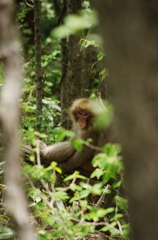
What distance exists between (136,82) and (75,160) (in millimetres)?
3620

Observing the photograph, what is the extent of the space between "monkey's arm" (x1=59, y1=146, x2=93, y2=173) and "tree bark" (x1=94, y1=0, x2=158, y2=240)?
334cm

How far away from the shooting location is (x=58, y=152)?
17.3 feet

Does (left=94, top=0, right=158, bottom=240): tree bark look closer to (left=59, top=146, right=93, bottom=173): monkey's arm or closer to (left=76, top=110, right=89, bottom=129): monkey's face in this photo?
(left=59, top=146, right=93, bottom=173): monkey's arm

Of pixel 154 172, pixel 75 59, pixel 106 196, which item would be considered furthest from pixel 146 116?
pixel 75 59

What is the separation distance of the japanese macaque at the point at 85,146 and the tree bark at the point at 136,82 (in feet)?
10.7

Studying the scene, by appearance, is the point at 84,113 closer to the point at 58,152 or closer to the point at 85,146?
the point at 85,146

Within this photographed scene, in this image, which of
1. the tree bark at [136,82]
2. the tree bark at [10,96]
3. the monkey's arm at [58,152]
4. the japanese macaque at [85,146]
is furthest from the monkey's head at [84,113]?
the tree bark at [10,96]

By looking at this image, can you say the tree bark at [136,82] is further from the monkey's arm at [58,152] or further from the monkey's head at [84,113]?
the monkey's head at [84,113]

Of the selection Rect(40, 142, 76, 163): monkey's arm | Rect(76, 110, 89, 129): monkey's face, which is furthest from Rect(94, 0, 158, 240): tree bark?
Rect(76, 110, 89, 129): monkey's face

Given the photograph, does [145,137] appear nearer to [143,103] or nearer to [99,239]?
[143,103]

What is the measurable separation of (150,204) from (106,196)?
3905 mm

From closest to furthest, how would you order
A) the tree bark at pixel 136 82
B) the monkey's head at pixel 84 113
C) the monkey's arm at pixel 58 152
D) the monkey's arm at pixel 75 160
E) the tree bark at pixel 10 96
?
the tree bark at pixel 10 96
the tree bark at pixel 136 82
the monkey's arm at pixel 58 152
the monkey's arm at pixel 75 160
the monkey's head at pixel 84 113

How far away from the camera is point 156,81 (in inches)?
67.5

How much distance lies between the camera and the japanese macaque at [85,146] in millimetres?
5207
